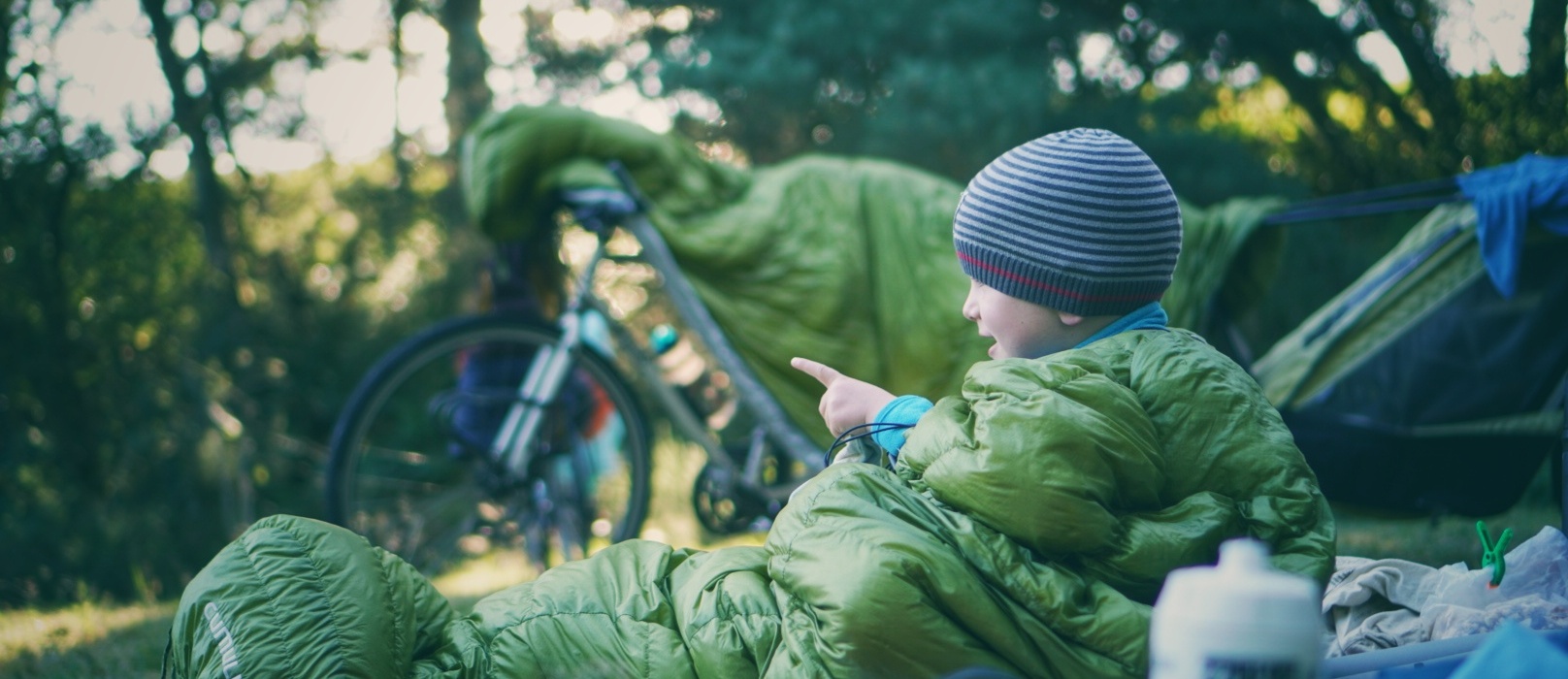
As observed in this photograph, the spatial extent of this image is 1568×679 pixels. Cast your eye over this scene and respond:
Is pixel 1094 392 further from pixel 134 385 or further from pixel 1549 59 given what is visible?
pixel 134 385

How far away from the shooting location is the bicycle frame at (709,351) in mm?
2979

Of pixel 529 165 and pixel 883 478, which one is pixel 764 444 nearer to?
pixel 529 165

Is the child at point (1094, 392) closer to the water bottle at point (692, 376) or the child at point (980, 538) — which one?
the child at point (980, 538)

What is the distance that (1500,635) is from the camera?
914mm

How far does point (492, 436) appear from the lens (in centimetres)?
314

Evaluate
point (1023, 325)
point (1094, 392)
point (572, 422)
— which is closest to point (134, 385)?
point (572, 422)

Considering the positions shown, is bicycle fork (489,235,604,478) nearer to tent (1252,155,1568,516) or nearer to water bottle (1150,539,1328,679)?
tent (1252,155,1568,516)

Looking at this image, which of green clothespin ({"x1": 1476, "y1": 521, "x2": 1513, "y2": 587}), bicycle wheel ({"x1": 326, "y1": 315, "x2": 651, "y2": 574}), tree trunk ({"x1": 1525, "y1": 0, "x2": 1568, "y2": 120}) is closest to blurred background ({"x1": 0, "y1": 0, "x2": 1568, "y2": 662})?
tree trunk ({"x1": 1525, "y1": 0, "x2": 1568, "y2": 120})

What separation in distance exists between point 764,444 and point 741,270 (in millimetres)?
456

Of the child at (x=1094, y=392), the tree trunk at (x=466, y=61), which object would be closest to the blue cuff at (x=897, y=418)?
the child at (x=1094, y=392)

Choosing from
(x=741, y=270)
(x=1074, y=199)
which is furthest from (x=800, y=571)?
(x=741, y=270)

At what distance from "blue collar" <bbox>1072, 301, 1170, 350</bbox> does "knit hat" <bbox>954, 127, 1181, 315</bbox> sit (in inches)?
0.5

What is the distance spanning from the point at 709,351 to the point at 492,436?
2.08 ft

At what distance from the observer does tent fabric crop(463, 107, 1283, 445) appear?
295cm
